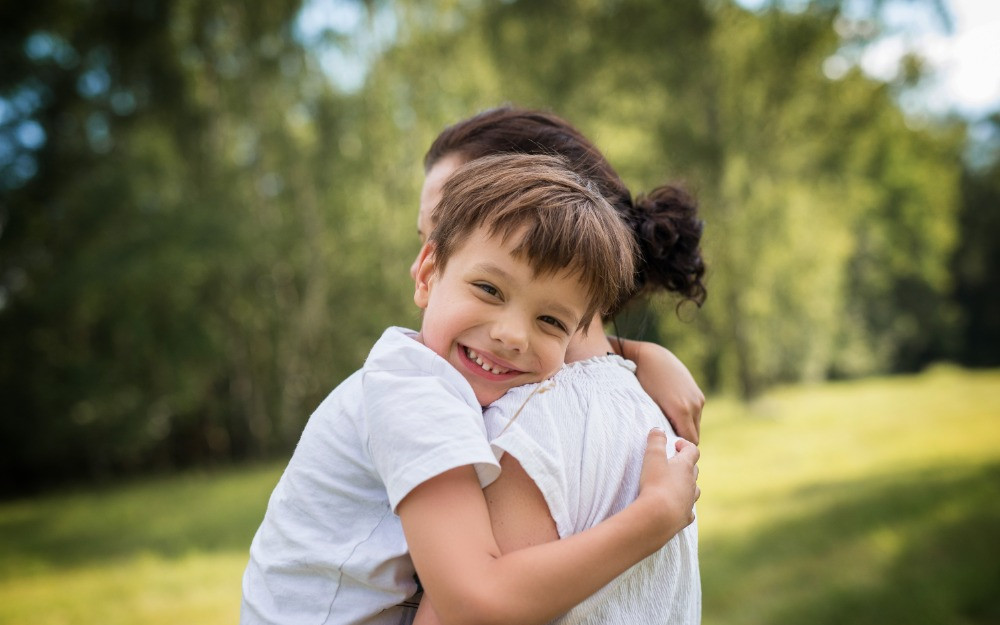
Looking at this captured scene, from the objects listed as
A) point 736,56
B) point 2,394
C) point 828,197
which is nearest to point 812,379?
point 828,197

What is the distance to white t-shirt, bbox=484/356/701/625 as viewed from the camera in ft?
4.21

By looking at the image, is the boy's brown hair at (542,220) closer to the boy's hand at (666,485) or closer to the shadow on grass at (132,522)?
the boy's hand at (666,485)

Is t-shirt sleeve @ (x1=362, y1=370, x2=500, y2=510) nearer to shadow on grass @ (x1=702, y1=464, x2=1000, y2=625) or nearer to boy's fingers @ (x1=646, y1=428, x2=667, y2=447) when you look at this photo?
boy's fingers @ (x1=646, y1=428, x2=667, y2=447)

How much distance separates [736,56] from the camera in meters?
17.6

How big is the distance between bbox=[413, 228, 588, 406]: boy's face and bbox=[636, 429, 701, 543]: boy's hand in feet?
0.84

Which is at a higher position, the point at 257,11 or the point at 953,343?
the point at 257,11

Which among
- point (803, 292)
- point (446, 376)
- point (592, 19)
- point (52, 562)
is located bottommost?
point (803, 292)

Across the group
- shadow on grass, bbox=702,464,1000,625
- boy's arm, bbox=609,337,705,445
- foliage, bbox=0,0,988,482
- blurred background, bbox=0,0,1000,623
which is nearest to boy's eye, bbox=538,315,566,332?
boy's arm, bbox=609,337,705,445

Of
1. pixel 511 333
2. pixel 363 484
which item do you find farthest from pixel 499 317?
pixel 363 484

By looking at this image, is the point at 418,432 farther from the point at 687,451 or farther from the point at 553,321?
the point at 687,451

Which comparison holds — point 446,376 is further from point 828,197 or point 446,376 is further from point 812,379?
point 812,379

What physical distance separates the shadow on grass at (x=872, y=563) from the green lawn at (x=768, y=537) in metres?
0.02

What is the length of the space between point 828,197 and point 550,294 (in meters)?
20.6

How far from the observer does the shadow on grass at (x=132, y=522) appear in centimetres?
839
